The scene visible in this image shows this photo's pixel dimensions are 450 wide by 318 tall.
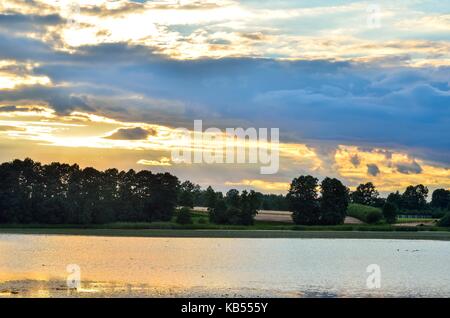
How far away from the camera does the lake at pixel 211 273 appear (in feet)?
193

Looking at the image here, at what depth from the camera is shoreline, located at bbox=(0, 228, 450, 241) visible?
552ft

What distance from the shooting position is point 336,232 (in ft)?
613

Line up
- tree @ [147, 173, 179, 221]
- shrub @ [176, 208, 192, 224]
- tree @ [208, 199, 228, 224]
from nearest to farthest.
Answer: shrub @ [176, 208, 192, 224], tree @ [208, 199, 228, 224], tree @ [147, 173, 179, 221]

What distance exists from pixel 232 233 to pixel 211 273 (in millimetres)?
96001

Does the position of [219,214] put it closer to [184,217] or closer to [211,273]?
[184,217]

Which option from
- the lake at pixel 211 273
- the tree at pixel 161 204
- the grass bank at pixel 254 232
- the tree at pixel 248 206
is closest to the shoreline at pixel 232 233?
the grass bank at pixel 254 232

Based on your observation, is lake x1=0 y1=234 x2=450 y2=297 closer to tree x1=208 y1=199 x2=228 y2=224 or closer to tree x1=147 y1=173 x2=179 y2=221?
tree x1=208 y1=199 x2=228 y2=224

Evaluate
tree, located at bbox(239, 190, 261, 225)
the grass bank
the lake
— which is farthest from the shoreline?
the lake

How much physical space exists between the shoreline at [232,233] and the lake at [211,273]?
2199 inches

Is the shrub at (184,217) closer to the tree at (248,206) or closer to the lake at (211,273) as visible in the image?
the tree at (248,206)

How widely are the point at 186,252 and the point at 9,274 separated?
42.8 metres

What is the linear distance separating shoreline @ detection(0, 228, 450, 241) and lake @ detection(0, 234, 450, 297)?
183 feet
